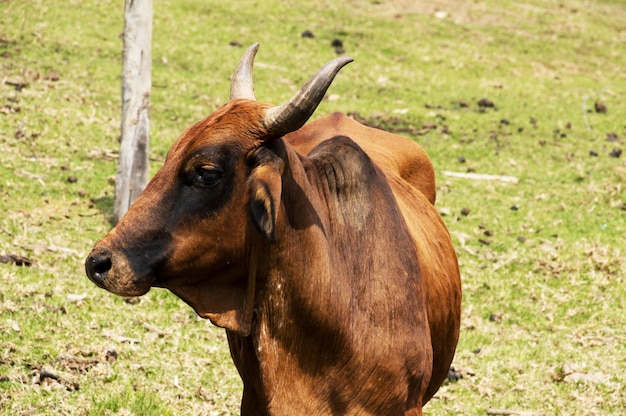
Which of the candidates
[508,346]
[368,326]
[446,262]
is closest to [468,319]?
[508,346]

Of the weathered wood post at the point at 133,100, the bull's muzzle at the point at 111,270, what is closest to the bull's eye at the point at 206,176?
the bull's muzzle at the point at 111,270

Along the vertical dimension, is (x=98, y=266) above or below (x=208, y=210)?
below

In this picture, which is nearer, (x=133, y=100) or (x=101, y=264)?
(x=101, y=264)

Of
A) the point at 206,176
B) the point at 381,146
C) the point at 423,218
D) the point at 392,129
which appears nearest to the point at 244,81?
the point at 206,176

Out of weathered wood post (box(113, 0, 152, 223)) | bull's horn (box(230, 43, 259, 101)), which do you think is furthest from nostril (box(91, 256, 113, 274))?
weathered wood post (box(113, 0, 152, 223))

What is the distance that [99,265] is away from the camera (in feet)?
12.2

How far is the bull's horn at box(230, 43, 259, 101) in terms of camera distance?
458 centimetres

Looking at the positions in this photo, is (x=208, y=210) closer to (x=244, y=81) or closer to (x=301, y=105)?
(x=301, y=105)

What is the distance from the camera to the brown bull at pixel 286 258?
148 inches

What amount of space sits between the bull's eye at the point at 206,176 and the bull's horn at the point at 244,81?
2.80ft

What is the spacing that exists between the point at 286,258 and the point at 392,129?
10.6 meters

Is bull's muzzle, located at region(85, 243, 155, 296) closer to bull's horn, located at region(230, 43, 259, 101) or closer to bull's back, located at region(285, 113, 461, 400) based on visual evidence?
bull's horn, located at region(230, 43, 259, 101)

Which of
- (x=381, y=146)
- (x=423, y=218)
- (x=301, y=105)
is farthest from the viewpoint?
(x=381, y=146)

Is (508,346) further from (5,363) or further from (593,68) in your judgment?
(593,68)
